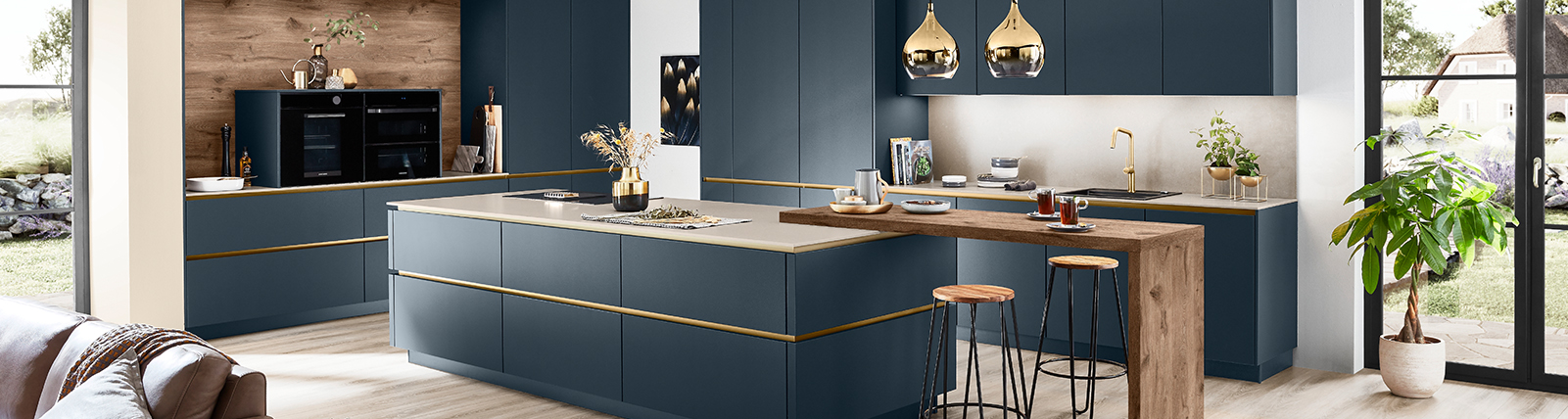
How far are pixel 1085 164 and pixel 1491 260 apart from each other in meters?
2.00

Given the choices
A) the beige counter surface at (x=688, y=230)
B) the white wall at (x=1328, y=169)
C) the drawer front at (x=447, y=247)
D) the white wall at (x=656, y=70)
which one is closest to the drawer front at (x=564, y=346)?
the drawer front at (x=447, y=247)

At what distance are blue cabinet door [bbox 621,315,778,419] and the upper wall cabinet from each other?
2.70m

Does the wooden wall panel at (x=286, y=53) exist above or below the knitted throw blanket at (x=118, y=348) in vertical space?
above

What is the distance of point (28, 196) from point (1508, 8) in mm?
8678

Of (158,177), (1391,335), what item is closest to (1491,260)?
(1391,335)

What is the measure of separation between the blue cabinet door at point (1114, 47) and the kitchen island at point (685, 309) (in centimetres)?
180

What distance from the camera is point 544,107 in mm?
8172

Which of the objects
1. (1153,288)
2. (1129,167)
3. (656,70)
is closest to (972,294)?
(1153,288)

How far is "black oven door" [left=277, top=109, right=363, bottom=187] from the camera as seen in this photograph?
683cm

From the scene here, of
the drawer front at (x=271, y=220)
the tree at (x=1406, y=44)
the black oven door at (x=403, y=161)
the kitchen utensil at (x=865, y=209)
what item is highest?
the tree at (x=1406, y=44)

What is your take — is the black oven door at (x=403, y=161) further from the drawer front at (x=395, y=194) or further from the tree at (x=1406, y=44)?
the tree at (x=1406, y=44)

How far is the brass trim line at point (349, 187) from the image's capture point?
254 inches

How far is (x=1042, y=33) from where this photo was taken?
6406 millimetres

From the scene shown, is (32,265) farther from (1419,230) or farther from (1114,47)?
(1419,230)
